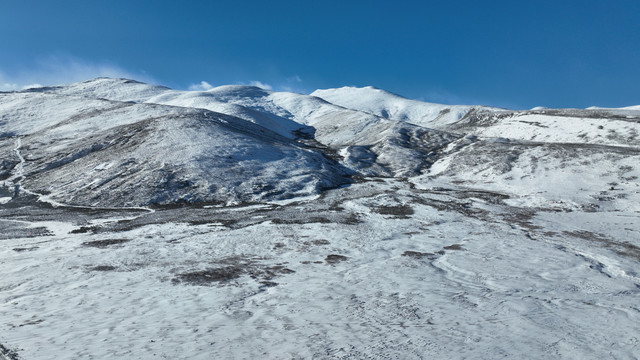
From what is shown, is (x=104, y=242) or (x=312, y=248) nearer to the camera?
(x=312, y=248)

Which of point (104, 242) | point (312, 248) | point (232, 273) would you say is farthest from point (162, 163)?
point (232, 273)

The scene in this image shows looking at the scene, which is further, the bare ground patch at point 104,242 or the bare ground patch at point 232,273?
the bare ground patch at point 104,242

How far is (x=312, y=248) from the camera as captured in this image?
23.9 m

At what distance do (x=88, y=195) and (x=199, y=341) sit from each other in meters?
37.5

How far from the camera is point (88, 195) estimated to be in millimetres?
41375

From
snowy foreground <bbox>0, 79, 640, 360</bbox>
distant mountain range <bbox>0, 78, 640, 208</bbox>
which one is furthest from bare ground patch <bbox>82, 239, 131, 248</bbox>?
distant mountain range <bbox>0, 78, 640, 208</bbox>

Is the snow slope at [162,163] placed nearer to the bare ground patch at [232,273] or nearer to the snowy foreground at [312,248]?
the snowy foreground at [312,248]

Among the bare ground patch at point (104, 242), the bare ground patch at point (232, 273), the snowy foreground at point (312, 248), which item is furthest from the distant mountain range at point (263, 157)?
the bare ground patch at point (232, 273)

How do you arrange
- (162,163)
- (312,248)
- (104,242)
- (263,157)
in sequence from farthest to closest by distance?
(263,157), (162,163), (104,242), (312,248)

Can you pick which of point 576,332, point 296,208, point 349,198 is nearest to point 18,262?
point 296,208

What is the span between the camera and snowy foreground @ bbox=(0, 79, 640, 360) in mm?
12133

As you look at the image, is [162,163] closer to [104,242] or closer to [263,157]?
[263,157]

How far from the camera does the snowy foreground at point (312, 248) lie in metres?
12.1

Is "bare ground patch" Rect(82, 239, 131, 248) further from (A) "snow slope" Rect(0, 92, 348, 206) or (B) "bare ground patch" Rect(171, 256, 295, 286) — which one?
(A) "snow slope" Rect(0, 92, 348, 206)
